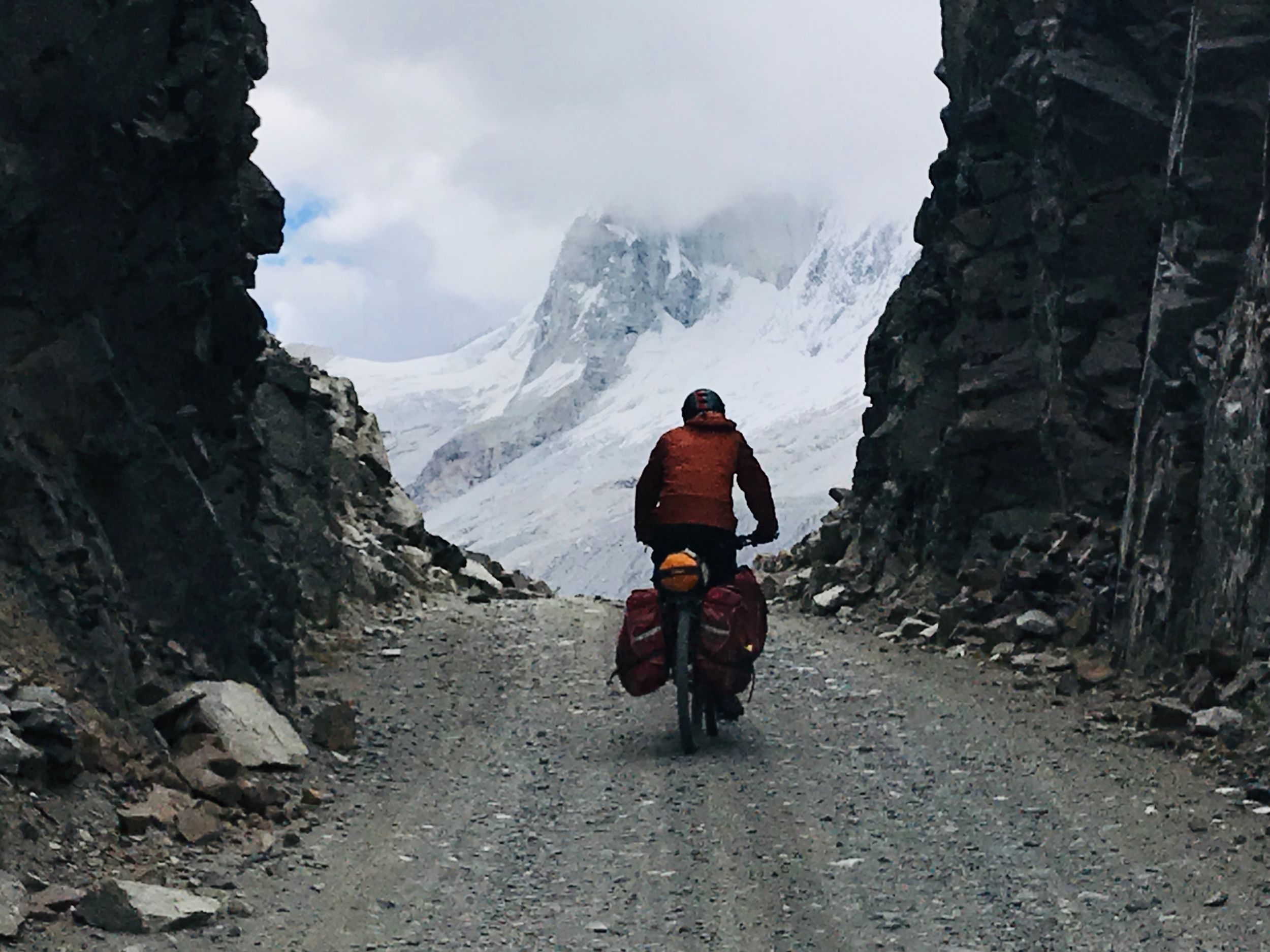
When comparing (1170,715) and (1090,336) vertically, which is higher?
(1090,336)

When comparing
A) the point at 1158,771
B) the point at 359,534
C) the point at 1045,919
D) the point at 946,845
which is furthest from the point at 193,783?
the point at 359,534

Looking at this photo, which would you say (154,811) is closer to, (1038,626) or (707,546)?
(707,546)

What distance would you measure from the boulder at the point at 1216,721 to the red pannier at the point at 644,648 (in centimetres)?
354

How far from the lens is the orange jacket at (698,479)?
30.6 ft

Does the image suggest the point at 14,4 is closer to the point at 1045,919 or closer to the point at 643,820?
the point at 643,820

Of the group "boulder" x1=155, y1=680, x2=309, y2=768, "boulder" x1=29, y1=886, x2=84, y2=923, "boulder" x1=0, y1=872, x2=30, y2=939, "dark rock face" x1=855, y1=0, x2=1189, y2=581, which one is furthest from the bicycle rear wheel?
"dark rock face" x1=855, y1=0, x2=1189, y2=581

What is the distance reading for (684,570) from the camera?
9102 mm

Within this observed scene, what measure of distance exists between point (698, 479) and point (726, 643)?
1186mm

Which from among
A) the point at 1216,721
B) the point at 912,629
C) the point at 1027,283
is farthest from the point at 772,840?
the point at 1027,283

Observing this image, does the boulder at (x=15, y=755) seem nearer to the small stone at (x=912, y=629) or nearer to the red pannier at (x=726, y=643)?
the red pannier at (x=726, y=643)

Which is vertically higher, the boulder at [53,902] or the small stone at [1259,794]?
the boulder at [53,902]

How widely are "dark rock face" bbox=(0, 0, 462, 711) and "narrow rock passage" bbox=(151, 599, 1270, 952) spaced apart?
5.48ft

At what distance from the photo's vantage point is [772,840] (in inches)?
279

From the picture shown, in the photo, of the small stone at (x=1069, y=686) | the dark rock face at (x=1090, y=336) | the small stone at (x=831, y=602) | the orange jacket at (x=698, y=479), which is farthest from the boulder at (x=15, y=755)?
the small stone at (x=831, y=602)
